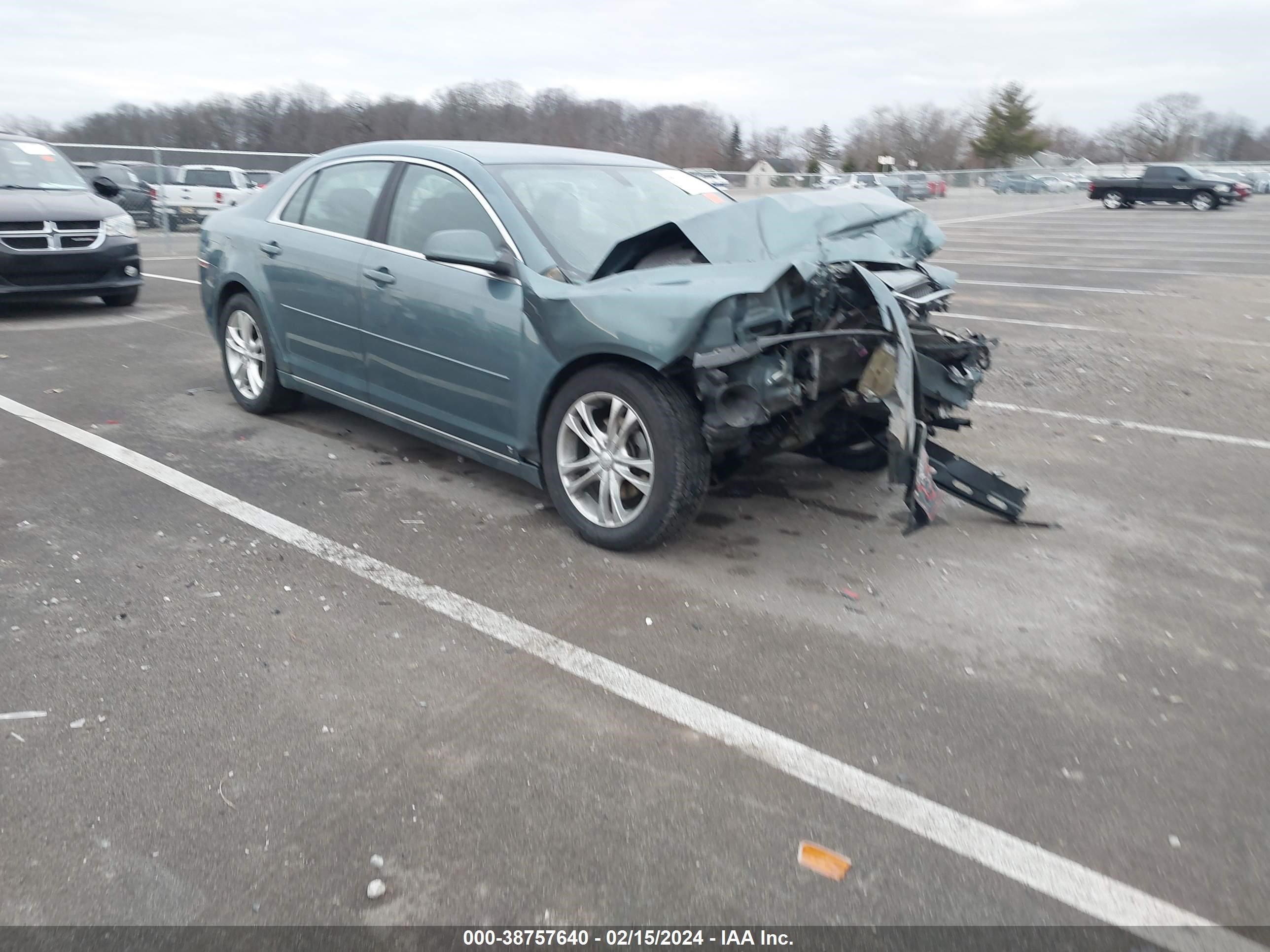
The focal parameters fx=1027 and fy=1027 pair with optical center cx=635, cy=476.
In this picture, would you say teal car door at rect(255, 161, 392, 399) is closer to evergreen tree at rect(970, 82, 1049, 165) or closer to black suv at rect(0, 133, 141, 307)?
black suv at rect(0, 133, 141, 307)

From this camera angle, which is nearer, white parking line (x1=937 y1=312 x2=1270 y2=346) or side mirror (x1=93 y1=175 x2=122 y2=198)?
white parking line (x1=937 y1=312 x2=1270 y2=346)

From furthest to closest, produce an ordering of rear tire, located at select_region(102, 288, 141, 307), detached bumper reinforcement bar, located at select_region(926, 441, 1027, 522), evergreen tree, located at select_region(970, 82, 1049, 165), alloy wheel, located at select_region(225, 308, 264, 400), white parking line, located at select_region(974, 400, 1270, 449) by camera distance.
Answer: evergreen tree, located at select_region(970, 82, 1049, 165) → rear tire, located at select_region(102, 288, 141, 307) → white parking line, located at select_region(974, 400, 1270, 449) → alloy wheel, located at select_region(225, 308, 264, 400) → detached bumper reinforcement bar, located at select_region(926, 441, 1027, 522)

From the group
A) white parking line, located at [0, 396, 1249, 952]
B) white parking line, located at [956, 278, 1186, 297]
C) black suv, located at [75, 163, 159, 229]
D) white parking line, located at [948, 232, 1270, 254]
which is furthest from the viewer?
white parking line, located at [948, 232, 1270, 254]

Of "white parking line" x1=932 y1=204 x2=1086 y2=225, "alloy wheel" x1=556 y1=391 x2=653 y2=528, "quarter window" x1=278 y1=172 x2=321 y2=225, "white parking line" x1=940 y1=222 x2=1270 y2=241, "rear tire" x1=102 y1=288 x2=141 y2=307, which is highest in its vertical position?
"quarter window" x1=278 y1=172 x2=321 y2=225

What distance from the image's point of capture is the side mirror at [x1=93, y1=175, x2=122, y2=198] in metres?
10.6

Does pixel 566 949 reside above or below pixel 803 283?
below

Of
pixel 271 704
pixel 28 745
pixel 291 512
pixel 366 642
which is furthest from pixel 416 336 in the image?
pixel 28 745

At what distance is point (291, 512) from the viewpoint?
4957 millimetres

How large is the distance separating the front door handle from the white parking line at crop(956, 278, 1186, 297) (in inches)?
419

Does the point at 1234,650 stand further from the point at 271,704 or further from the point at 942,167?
the point at 942,167

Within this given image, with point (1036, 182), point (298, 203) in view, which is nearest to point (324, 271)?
point (298, 203)

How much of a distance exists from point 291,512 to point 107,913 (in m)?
2.75

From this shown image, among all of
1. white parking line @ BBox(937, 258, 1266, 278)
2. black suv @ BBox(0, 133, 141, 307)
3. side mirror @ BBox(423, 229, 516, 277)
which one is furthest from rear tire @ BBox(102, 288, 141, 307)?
white parking line @ BBox(937, 258, 1266, 278)

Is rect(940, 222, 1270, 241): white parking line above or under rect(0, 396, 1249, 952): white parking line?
under
